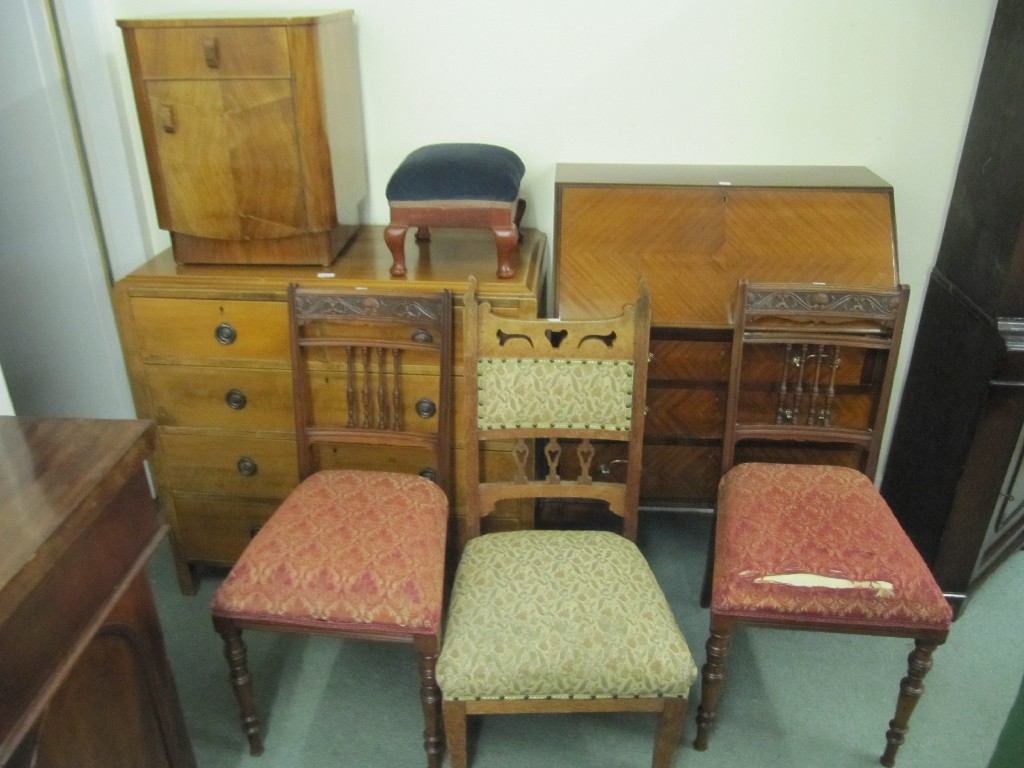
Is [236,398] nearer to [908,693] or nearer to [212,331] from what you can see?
[212,331]

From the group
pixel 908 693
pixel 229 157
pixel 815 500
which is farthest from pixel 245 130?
pixel 908 693

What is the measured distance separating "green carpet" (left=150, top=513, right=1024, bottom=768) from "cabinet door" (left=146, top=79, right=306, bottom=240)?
1.13 metres

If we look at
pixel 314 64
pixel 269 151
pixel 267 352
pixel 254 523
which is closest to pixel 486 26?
pixel 314 64

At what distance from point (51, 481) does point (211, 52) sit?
1.19 meters

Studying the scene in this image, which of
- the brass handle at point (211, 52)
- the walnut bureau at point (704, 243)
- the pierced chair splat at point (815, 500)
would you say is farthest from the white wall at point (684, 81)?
the pierced chair splat at point (815, 500)

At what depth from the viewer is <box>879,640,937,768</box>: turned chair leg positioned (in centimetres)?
172

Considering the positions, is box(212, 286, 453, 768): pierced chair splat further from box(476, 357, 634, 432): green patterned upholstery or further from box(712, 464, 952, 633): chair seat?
box(712, 464, 952, 633): chair seat

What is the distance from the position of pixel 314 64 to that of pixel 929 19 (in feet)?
5.31

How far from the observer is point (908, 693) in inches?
69.7

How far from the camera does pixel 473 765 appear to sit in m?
1.88

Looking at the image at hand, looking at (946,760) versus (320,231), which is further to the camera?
(320,231)

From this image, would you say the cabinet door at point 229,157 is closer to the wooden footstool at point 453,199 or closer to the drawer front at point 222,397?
the wooden footstool at point 453,199

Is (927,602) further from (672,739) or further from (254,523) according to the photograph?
(254,523)

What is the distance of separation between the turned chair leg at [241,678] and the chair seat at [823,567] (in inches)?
40.5
